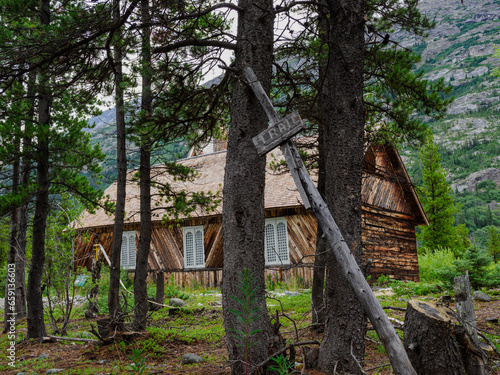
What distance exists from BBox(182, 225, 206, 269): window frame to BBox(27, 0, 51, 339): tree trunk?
11037mm

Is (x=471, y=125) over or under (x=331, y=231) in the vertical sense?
over

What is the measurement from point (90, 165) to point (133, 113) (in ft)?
9.86

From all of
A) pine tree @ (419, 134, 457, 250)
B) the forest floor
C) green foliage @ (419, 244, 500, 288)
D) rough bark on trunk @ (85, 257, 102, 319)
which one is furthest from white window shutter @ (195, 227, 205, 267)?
pine tree @ (419, 134, 457, 250)

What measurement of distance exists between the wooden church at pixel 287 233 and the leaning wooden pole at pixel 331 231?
11.8m

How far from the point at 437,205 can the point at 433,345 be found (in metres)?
28.6

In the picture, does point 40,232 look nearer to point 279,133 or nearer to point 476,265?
point 279,133

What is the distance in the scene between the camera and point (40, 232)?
830 centimetres

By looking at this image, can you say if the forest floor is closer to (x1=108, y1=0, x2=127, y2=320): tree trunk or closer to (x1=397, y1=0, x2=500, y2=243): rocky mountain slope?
(x1=108, y1=0, x2=127, y2=320): tree trunk

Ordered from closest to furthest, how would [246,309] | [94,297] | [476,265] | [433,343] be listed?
[246,309] < [433,343] < [476,265] < [94,297]

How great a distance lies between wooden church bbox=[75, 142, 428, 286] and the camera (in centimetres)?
1667

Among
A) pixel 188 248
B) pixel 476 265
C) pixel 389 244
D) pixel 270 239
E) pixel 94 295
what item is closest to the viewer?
pixel 476 265

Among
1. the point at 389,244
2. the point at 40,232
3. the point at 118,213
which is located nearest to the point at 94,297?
the point at 40,232

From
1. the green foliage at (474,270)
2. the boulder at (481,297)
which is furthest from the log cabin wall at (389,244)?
the boulder at (481,297)

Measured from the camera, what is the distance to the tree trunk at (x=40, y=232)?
8.21 metres
